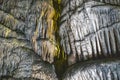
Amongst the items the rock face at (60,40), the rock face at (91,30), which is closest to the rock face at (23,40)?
the rock face at (60,40)

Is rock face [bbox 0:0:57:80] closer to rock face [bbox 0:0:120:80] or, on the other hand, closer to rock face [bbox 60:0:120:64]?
rock face [bbox 0:0:120:80]

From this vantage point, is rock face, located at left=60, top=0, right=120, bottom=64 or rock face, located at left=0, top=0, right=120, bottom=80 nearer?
rock face, located at left=0, top=0, right=120, bottom=80

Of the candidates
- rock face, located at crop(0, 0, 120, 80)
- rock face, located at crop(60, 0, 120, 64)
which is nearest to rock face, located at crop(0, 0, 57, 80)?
rock face, located at crop(0, 0, 120, 80)

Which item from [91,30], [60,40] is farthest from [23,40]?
[91,30]

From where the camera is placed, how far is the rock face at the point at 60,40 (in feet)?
19.9

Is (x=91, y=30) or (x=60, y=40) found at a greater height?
(x=91, y=30)

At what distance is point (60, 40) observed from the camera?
22.6 feet

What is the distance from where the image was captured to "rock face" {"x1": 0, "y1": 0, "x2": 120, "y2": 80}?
6070 mm

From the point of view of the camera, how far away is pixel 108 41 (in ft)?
20.6

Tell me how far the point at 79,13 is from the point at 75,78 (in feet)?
5.26

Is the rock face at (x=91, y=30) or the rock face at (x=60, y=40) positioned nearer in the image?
the rock face at (x=60, y=40)

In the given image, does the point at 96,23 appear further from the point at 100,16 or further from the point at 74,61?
the point at 74,61

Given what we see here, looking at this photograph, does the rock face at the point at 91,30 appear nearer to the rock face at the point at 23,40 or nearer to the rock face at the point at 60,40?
the rock face at the point at 60,40

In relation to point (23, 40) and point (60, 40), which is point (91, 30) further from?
point (23, 40)
